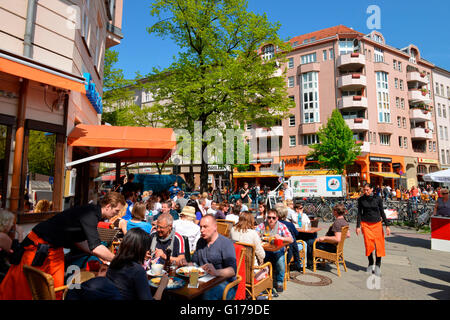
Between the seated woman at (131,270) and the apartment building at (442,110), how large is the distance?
51979 mm

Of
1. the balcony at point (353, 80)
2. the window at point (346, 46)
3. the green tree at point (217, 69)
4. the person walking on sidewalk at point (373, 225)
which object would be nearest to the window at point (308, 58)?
Answer: the window at point (346, 46)

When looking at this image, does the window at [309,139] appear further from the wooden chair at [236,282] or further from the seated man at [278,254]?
the wooden chair at [236,282]

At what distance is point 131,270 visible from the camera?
2.46 m

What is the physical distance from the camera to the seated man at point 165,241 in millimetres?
4156

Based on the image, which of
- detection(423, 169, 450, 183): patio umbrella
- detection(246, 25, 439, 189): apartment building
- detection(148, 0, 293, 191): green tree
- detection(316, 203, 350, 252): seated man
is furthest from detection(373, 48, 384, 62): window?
detection(316, 203, 350, 252): seated man

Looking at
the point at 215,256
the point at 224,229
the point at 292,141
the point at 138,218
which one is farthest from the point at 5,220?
the point at 292,141

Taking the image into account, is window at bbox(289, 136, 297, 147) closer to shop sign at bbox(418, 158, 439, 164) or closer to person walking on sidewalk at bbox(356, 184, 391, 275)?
shop sign at bbox(418, 158, 439, 164)

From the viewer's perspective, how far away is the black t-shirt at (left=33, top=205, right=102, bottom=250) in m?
2.92

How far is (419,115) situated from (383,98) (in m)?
7.08

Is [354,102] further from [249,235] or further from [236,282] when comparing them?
[236,282]

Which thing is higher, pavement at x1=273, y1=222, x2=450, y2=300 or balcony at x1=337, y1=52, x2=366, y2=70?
balcony at x1=337, y1=52, x2=366, y2=70

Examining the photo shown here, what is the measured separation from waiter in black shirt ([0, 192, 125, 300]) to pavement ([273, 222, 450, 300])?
132 inches

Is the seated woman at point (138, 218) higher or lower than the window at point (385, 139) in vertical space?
lower
